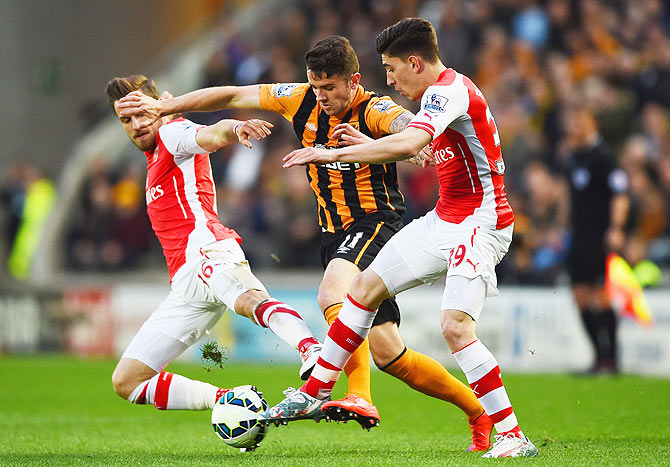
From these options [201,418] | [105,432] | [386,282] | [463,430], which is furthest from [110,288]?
[386,282]

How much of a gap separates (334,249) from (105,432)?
7.36 feet

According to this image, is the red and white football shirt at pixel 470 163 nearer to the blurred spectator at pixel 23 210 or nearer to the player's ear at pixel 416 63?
the player's ear at pixel 416 63

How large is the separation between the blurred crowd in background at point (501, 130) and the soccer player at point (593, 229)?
37cm

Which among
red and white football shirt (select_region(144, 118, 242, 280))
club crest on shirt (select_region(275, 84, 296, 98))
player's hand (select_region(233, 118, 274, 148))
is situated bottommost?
red and white football shirt (select_region(144, 118, 242, 280))

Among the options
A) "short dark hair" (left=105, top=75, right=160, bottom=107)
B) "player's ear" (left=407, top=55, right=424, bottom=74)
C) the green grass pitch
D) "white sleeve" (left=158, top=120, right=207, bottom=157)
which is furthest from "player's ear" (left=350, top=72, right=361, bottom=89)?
the green grass pitch

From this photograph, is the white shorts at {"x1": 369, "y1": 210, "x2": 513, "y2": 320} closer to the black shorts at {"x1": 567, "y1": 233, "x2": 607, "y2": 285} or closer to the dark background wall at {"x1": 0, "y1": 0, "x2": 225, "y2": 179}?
the black shorts at {"x1": 567, "y1": 233, "x2": 607, "y2": 285}

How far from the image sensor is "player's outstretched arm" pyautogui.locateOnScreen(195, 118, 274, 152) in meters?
5.85

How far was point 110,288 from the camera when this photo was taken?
571 inches

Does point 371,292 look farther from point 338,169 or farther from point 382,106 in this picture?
point 382,106

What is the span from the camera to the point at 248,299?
6152 mm

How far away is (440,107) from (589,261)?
19.9 feet

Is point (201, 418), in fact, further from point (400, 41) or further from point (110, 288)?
point (110, 288)

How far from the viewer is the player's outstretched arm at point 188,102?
6070mm

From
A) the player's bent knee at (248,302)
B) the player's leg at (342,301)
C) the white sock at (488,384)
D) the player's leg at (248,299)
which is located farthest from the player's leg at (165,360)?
the white sock at (488,384)
